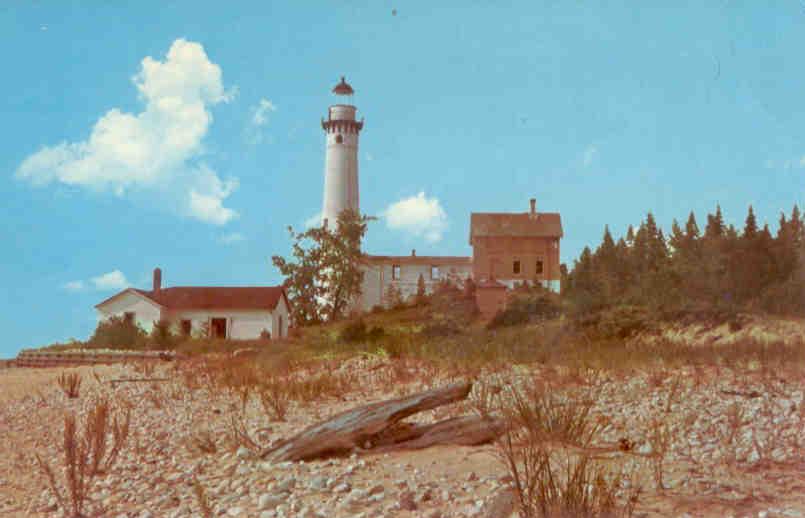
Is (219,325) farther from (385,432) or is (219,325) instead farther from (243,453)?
(385,432)

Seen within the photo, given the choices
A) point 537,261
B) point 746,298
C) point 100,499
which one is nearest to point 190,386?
point 100,499

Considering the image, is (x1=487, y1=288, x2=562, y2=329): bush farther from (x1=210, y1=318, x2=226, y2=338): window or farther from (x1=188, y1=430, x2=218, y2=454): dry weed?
(x1=188, y1=430, x2=218, y2=454): dry weed

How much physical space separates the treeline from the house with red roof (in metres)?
11.8

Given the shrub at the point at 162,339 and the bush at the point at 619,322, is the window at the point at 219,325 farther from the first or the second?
the bush at the point at 619,322

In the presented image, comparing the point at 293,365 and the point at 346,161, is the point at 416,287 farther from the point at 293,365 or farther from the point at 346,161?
the point at 293,365

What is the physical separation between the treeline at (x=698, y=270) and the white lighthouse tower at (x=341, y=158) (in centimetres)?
1161

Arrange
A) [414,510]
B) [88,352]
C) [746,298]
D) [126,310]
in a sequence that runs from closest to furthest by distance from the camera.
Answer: [414,510], [88,352], [746,298], [126,310]

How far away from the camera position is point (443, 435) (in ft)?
19.2

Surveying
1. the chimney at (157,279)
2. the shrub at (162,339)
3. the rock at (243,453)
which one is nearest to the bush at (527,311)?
the shrub at (162,339)

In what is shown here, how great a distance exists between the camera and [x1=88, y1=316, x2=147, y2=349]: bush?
79.1 ft

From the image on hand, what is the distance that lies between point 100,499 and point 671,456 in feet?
12.7

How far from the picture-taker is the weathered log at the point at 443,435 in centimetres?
577

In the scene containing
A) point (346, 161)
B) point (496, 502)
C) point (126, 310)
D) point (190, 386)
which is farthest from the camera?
point (346, 161)

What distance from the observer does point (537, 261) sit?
3653 cm
